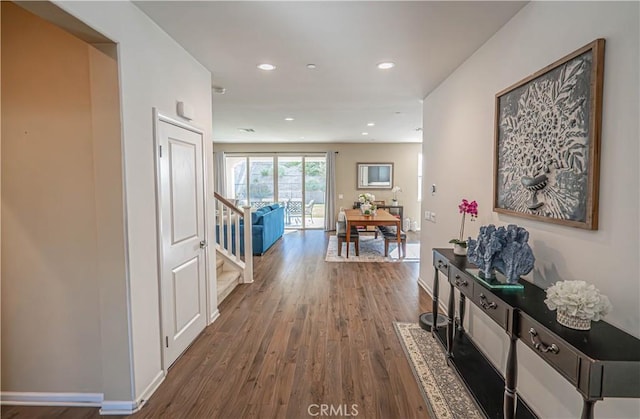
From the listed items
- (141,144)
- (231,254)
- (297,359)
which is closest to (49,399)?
(297,359)

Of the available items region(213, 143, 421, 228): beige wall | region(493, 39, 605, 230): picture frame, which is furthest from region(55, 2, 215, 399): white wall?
region(213, 143, 421, 228): beige wall

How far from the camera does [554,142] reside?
178 centimetres

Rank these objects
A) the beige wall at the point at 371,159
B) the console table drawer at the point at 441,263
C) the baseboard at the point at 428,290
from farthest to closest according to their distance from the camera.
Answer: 1. the beige wall at the point at 371,159
2. the baseboard at the point at 428,290
3. the console table drawer at the point at 441,263

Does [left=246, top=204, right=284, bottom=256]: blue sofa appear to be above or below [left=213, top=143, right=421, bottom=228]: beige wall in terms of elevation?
below

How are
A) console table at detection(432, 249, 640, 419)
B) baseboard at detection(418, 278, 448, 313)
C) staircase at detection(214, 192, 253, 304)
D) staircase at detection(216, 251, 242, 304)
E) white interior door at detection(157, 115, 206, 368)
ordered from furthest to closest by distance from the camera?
1. staircase at detection(214, 192, 253, 304)
2. staircase at detection(216, 251, 242, 304)
3. baseboard at detection(418, 278, 448, 313)
4. white interior door at detection(157, 115, 206, 368)
5. console table at detection(432, 249, 640, 419)

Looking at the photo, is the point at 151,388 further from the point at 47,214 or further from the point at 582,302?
the point at 582,302

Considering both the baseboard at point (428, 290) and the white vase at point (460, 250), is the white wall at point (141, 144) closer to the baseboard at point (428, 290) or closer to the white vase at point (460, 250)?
the white vase at point (460, 250)

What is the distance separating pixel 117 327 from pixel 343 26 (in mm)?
2540

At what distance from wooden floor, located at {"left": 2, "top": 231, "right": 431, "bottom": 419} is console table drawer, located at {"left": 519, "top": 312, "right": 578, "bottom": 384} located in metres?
0.94

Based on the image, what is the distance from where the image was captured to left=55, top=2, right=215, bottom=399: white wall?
6.42ft

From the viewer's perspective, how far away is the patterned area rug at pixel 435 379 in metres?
2.04

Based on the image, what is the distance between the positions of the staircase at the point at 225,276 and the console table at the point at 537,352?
8.71 feet

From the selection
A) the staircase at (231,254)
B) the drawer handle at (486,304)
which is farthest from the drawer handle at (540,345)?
the staircase at (231,254)

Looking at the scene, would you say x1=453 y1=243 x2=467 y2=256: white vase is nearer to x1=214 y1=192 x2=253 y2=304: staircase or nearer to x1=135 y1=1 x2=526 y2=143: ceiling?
x1=135 y1=1 x2=526 y2=143: ceiling
